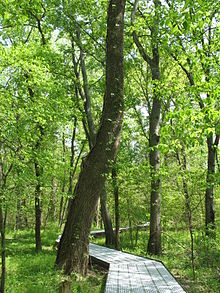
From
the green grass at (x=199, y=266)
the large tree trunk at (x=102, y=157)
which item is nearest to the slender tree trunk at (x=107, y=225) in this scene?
the green grass at (x=199, y=266)

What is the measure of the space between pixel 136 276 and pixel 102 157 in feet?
8.66

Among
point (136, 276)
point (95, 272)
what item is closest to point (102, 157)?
point (136, 276)

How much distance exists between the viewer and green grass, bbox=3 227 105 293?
5566mm

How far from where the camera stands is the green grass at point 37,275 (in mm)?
5566

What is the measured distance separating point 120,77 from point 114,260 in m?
4.91

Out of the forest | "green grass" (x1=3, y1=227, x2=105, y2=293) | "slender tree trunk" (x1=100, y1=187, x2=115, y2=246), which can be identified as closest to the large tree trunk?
the forest

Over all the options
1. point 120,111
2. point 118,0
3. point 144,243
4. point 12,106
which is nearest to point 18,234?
point 144,243

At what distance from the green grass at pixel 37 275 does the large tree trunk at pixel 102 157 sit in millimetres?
313

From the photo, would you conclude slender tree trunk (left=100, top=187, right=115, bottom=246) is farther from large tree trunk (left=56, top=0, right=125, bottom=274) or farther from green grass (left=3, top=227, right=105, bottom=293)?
large tree trunk (left=56, top=0, right=125, bottom=274)

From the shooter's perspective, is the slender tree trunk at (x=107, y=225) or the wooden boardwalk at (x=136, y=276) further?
the slender tree trunk at (x=107, y=225)

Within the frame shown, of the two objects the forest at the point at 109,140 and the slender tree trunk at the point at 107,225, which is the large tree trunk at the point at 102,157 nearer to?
the forest at the point at 109,140

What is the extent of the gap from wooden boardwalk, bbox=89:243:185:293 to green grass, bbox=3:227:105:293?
363 mm

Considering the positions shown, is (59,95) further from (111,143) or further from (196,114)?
(196,114)

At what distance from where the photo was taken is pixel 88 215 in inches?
231
